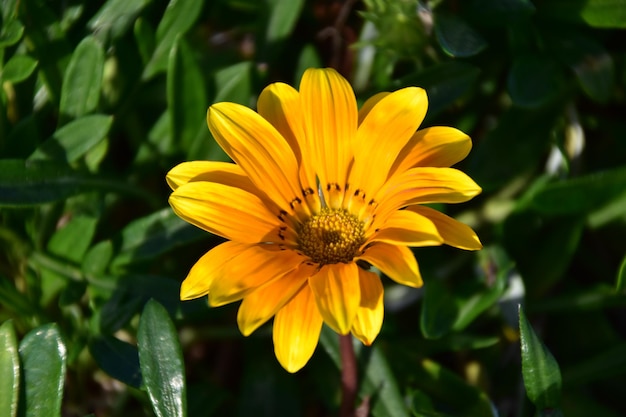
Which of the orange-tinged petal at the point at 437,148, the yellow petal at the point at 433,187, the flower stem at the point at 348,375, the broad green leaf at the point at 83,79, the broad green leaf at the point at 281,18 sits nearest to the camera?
the yellow petal at the point at 433,187

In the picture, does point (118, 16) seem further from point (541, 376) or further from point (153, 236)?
point (541, 376)

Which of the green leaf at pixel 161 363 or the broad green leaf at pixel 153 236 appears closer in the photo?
the green leaf at pixel 161 363

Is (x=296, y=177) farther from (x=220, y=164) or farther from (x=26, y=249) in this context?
(x=26, y=249)

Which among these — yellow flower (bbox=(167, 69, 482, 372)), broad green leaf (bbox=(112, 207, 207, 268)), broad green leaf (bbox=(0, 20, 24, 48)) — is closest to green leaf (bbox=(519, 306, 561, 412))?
yellow flower (bbox=(167, 69, 482, 372))

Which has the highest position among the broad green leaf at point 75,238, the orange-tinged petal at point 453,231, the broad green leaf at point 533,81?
the orange-tinged petal at point 453,231

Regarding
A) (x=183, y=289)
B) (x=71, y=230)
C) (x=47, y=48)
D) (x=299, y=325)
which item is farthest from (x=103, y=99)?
(x=299, y=325)

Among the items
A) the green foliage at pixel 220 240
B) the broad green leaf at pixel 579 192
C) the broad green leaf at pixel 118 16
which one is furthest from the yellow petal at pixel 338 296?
the broad green leaf at pixel 118 16

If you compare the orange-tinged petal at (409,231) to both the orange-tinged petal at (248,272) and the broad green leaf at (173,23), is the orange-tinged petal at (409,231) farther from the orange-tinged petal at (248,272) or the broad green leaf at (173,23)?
the broad green leaf at (173,23)
